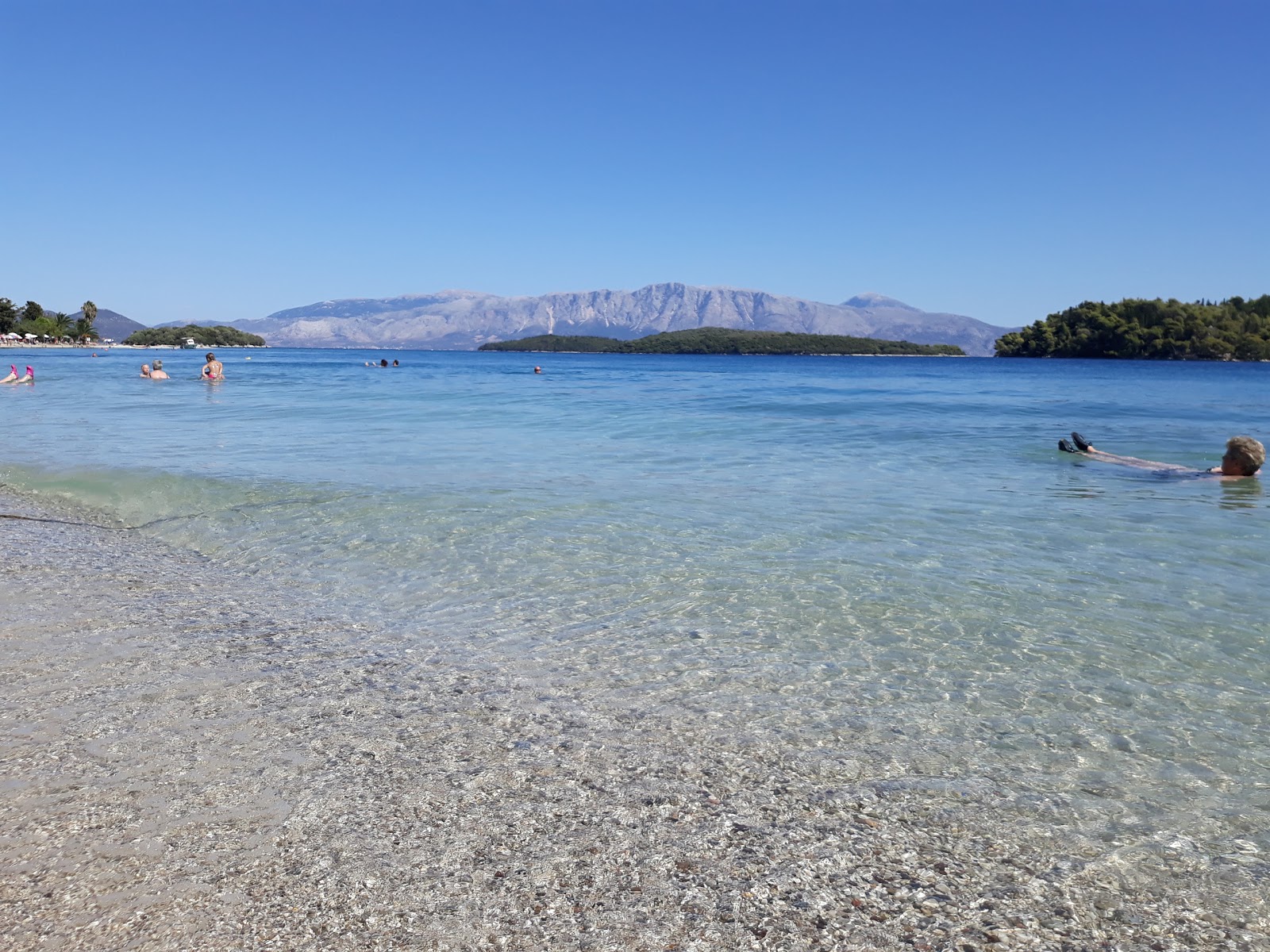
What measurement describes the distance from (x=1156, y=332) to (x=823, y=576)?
180779 mm

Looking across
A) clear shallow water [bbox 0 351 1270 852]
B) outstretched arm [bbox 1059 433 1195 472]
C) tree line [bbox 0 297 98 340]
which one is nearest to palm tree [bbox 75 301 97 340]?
tree line [bbox 0 297 98 340]

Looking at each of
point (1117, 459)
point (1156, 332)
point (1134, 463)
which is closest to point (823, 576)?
point (1134, 463)

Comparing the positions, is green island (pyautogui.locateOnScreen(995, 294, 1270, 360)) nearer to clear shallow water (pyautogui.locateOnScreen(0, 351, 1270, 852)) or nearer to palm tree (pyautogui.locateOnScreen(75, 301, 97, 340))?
clear shallow water (pyautogui.locateOnScreen(0, 351, 1270, 852))

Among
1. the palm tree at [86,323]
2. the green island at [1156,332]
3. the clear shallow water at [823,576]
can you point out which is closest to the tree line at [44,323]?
the palm tree at [86,323]

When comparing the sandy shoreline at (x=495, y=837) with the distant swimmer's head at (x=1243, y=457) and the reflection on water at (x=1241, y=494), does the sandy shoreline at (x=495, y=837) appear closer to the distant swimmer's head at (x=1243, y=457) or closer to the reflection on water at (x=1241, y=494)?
the reflection on water at (x=1241, y=494)

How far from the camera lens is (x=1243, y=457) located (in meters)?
13.9

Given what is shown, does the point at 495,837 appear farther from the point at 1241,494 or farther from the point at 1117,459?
the point at 1117,459

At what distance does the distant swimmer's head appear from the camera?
1391 centimetres

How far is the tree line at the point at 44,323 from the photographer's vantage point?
155375 mm

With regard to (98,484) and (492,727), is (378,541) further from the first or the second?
(98,484)

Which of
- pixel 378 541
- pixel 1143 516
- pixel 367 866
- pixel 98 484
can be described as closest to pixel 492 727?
pixel 367 866

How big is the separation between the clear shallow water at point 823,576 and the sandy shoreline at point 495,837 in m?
0.45

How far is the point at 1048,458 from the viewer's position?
18.2m

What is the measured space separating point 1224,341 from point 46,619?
186058 millimetres
